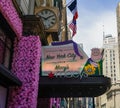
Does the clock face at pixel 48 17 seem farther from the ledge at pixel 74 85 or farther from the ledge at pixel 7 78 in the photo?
the ledge at pixel 7 78

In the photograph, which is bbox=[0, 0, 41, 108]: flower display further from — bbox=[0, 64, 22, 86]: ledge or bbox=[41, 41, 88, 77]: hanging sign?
bbox=[41, 41, 88, 77]: hanging sign

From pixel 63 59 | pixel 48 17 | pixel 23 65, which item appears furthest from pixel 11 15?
pixel 48 17

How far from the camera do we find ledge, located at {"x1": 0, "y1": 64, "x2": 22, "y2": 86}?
1176 cm

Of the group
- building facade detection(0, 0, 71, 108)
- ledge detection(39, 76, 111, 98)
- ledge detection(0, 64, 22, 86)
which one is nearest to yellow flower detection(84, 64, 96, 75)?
ledge detection(39, 76, 111, 98)

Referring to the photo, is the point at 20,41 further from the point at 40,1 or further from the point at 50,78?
the point at 40,1

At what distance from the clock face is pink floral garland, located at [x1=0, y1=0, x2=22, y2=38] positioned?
141 inches

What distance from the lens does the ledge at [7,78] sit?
38.6ft

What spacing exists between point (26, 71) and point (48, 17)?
4.95m

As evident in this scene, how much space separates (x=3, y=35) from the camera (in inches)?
560

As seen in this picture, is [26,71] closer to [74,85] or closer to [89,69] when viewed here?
[74,85]

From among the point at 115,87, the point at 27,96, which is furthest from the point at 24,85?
the point at 115,87

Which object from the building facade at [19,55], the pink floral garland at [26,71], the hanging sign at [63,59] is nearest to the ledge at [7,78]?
the building facade at [19,55]

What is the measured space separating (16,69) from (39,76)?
5.82 feet

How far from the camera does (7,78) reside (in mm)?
12719
